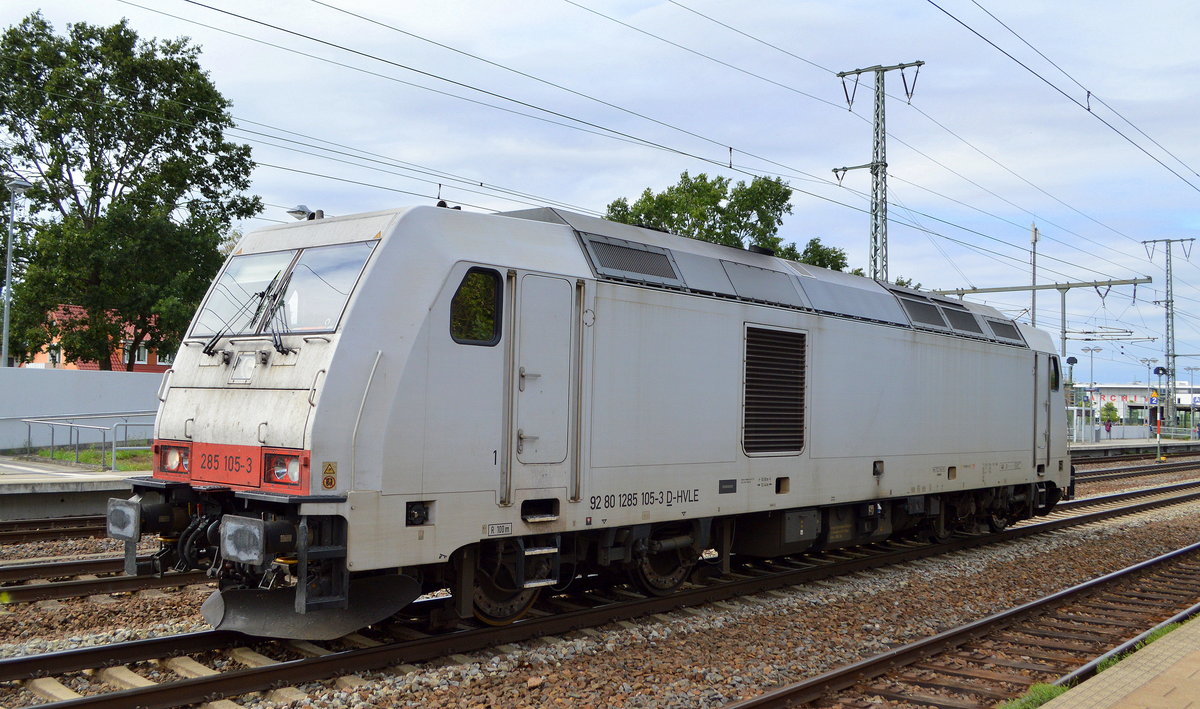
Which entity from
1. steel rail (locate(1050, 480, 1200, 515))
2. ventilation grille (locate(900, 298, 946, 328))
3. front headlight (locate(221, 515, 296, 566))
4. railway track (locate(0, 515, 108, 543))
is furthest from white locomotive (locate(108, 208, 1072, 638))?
steel rail (locate(1050, 480, 1200, 515))

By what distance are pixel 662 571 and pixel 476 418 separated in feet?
10.9

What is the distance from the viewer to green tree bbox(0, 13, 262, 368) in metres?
30.4

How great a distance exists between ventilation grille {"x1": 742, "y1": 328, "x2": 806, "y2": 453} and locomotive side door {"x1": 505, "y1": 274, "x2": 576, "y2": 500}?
2.72m

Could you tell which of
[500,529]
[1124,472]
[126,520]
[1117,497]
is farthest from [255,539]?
[1124,472]

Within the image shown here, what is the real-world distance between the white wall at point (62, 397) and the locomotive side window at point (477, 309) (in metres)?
16.8

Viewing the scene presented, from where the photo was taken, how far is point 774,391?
34.3 ft

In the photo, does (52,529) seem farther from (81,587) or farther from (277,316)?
(277,316)

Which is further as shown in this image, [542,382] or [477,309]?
[542,382]

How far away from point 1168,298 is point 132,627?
207 feet

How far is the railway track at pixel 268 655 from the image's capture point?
6066mm

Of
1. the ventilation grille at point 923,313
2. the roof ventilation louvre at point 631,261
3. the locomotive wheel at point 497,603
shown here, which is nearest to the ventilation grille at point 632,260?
the roof ventilation louvre at point 631,261

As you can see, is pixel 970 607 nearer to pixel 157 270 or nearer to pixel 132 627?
pixel 132 627

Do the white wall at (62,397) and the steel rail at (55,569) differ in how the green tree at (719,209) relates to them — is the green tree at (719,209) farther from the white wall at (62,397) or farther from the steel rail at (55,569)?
the steel rail at (55,569)

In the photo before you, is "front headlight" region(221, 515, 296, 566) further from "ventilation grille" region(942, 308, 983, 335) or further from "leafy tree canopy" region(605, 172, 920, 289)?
"leafy tree canopy" region(605, 172, 920, 289)
